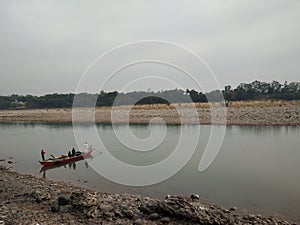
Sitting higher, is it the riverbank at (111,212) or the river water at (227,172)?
the riverbank at (111,212)

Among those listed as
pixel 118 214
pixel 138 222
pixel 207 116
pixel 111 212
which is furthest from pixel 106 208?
pixel 207 116

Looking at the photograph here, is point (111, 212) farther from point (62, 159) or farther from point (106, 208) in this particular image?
point (62, 159)

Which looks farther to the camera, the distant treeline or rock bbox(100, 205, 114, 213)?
the distant treeline

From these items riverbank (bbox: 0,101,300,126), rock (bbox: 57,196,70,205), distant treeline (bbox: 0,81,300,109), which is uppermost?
distant treeline (bbox: 0,81,300,109)

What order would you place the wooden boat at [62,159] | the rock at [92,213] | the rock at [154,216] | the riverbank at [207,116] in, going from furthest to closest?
the riverbank at [207,116] → the wooden boat at [62,159] → the rock at [92,213] → the rock at [154,216]

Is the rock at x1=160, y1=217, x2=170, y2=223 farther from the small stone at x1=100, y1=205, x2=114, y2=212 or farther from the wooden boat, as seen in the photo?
the wooden boat

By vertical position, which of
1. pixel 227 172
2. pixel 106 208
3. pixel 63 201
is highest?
pixel 63 201

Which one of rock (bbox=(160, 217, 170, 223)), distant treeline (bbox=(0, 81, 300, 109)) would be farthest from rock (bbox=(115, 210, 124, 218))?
distant treeline (bbox=(0, 81, 300, 109))

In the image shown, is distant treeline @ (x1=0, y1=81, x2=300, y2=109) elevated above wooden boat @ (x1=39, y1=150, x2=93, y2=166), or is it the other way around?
distant treeline @ (x1=0, y1=81, x2=300, y2=109)

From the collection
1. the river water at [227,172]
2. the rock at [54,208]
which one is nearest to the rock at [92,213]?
the rock at [54,208]

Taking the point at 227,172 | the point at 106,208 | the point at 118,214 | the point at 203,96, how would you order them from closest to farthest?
the point at 118,214
the point at 106,208
the point at 227,172
the point at 203,96

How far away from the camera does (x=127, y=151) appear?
21.6 m

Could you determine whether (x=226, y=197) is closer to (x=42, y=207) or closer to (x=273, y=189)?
(x=273, y=189)

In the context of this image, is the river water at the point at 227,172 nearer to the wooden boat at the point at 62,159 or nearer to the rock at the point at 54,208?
the wooden boat at the point at 62,159
